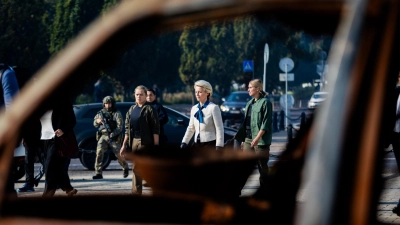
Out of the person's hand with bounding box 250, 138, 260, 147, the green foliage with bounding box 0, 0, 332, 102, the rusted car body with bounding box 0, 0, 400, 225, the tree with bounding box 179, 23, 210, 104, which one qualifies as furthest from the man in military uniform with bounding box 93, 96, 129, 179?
the rusted car body with bounding box 0, 0, 400, 225

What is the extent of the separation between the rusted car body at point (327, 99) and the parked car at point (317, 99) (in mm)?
39

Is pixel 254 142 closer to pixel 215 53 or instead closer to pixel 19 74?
pixel 19 74

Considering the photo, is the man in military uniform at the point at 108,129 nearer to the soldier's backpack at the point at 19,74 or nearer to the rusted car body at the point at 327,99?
the soldier's backpack at the point at 19,74

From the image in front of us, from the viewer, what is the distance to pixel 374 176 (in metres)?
1.69

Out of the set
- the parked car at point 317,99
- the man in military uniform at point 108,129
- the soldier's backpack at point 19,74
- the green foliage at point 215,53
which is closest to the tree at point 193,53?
the green foliage at point 215,53

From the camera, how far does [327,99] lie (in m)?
1.61

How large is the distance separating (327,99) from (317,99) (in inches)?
18.4

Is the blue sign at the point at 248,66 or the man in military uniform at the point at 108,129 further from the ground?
the blue sign at the point at 248,66

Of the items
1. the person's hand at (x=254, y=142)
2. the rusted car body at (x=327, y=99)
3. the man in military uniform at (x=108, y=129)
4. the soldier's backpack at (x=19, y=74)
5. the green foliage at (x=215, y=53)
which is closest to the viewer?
the rusted car body at (x=327, y=99)

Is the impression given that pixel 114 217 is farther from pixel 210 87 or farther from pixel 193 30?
pixel 210 87

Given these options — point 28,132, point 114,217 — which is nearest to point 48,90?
point 28,132

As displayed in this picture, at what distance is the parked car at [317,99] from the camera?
5.71 ft

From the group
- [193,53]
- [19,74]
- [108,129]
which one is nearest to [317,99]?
Result: [193,53]

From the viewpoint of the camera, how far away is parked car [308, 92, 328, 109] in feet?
5.71
